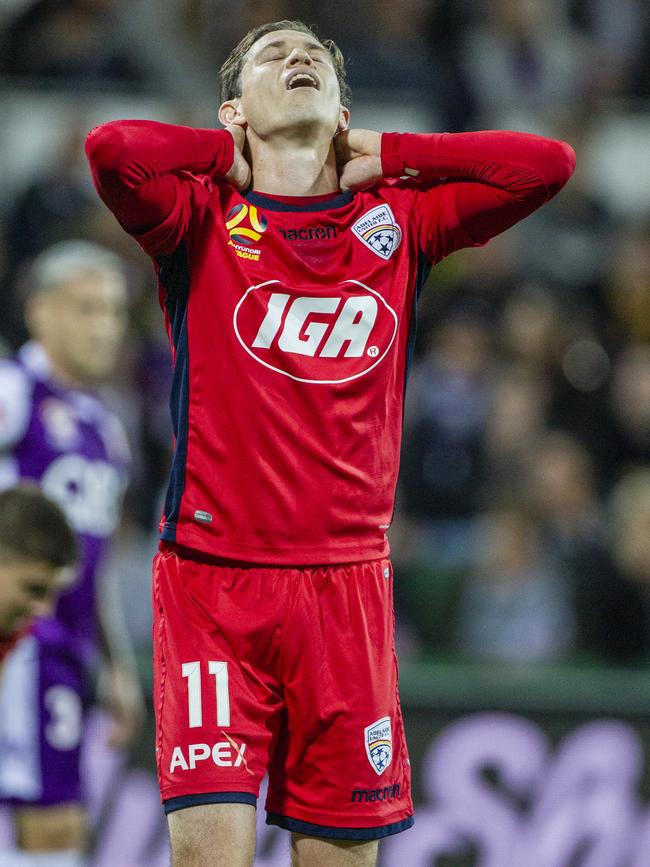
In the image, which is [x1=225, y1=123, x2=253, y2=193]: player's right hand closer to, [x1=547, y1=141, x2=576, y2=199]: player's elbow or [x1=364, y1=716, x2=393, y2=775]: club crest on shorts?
[x1=547, y1=141, x2=576, y2=199]: player's elbow

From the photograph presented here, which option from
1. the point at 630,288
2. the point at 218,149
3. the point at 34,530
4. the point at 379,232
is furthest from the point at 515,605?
the point at 218,149

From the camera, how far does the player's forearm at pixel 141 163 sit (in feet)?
9.74

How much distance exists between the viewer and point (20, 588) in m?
3.93

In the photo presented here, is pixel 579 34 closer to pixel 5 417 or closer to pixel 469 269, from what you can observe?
pixel 469 269

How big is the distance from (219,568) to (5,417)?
1.97 metres

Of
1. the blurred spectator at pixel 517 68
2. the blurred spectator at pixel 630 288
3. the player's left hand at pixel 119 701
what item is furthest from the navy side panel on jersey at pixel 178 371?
the blurred spectator at pixel 517 68

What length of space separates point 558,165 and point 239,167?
0.72 meters

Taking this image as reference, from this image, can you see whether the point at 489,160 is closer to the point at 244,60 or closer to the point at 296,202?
the point at 296,202

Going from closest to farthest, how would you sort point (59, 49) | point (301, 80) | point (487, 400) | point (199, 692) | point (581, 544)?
point (199, 692) → point (301, 80) → point (581, 544) → point (487, 400) → point (59, 49)

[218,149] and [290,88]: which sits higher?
[290,88]

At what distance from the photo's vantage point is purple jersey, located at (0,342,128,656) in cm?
495

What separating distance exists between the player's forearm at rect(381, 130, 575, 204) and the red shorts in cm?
92

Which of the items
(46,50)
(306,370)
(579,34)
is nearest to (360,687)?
(306,370)

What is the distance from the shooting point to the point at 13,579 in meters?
3.92
